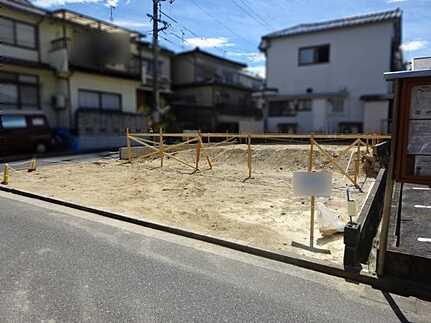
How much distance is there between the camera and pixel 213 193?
8164 mm

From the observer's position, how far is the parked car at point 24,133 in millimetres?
16859

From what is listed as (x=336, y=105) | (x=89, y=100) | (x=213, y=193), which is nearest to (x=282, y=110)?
(x=336, y=105)

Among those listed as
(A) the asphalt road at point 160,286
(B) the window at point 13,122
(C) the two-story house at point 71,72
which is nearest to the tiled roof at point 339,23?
(C) the two-story house at point 71,72

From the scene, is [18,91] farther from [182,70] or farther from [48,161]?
[182,70]

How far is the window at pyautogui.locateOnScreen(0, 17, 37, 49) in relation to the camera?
61.1ft

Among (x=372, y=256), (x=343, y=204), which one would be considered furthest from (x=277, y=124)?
(x=372, y=256)

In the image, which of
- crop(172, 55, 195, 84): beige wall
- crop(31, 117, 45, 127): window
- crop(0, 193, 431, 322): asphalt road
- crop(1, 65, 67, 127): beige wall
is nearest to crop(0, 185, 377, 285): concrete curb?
crop(0, 193, 431, 322): asphalt road

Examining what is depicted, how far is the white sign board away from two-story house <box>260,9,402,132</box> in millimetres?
21213

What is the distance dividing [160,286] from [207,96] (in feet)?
94.1

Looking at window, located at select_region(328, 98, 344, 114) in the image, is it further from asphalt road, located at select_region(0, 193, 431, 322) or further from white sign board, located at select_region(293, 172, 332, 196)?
asphalt road, located at select_region(0, 193, 431, 322)

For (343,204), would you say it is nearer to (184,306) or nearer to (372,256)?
(372,256)

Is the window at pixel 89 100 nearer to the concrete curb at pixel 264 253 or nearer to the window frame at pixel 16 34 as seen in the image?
the window frame at pixel 16 34

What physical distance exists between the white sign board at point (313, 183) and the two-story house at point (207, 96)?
76.6 feet

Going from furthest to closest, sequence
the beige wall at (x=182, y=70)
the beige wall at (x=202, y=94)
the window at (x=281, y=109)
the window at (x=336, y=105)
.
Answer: the beige wall at (x=182, y=70), the beige wall at (x=202, y=94), the window at (x=281, y=109), the window at (x=336, y=105)
